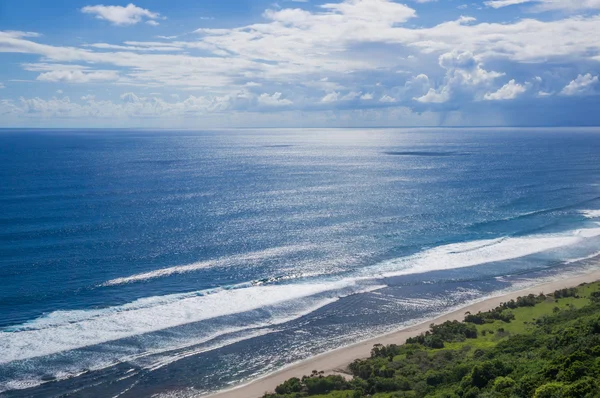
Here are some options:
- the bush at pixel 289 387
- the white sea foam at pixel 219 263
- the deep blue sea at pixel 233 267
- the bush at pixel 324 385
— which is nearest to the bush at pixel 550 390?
the bush at pixel 324 385

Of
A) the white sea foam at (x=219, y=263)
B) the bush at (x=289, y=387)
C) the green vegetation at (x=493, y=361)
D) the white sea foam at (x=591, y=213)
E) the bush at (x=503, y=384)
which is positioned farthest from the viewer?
the white sea foam at (x=591, y=213)

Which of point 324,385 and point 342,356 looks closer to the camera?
point 324,385

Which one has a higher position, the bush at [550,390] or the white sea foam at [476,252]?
the bush at [550,390]

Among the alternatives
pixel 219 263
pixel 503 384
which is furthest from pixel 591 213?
pixel 503 384

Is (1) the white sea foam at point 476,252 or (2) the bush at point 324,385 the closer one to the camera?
(2) the bush at point 324,385

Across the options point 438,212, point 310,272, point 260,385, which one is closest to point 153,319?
point 260,385

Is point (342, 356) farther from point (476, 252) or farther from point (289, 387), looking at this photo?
point (476, 252)

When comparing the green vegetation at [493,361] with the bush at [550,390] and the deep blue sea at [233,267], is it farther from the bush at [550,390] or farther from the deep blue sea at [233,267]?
the deep blue sea at [233,267]
